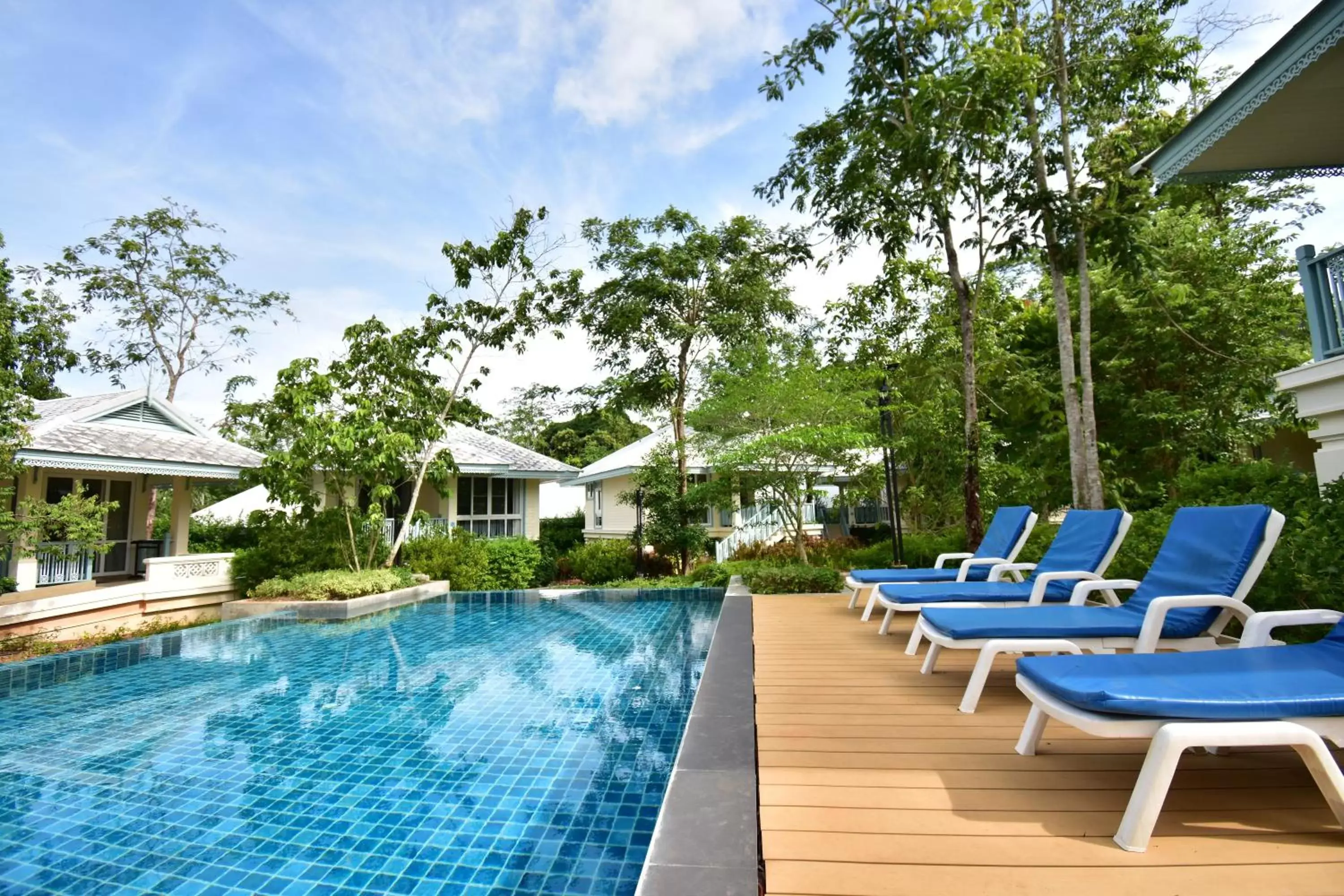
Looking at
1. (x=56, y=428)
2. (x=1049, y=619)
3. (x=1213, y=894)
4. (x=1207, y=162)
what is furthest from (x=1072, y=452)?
(x=56, y=428)

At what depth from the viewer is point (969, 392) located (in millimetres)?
8523

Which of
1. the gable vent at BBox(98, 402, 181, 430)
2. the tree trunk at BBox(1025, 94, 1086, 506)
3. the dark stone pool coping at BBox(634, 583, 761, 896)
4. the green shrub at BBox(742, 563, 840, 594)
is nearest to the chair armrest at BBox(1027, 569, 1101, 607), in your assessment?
the dark stone pool coping at BBox(634, 583, 761, 896)

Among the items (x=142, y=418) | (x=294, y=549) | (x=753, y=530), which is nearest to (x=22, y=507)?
(x=294, y=549)

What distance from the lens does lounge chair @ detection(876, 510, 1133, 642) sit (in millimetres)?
4750

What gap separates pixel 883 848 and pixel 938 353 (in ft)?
41.8

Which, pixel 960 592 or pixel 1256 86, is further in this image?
pixel 960 592

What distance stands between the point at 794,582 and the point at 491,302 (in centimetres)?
1011

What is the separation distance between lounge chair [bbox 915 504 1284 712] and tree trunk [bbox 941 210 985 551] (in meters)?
4.38

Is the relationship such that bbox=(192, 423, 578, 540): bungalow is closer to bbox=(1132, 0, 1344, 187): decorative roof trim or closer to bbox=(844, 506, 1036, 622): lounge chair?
bbox=(844, 506, 1036, 622): lounge chair

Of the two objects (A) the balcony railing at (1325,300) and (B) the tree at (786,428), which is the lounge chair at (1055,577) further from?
(B) the tree at (786,428)

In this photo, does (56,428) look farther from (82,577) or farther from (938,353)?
(938,353)

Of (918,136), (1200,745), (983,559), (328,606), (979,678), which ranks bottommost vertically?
(328,606)

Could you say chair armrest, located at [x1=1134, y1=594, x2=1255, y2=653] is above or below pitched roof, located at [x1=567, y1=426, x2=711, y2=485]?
below

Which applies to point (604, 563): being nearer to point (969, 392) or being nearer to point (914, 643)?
point (969, 392)
